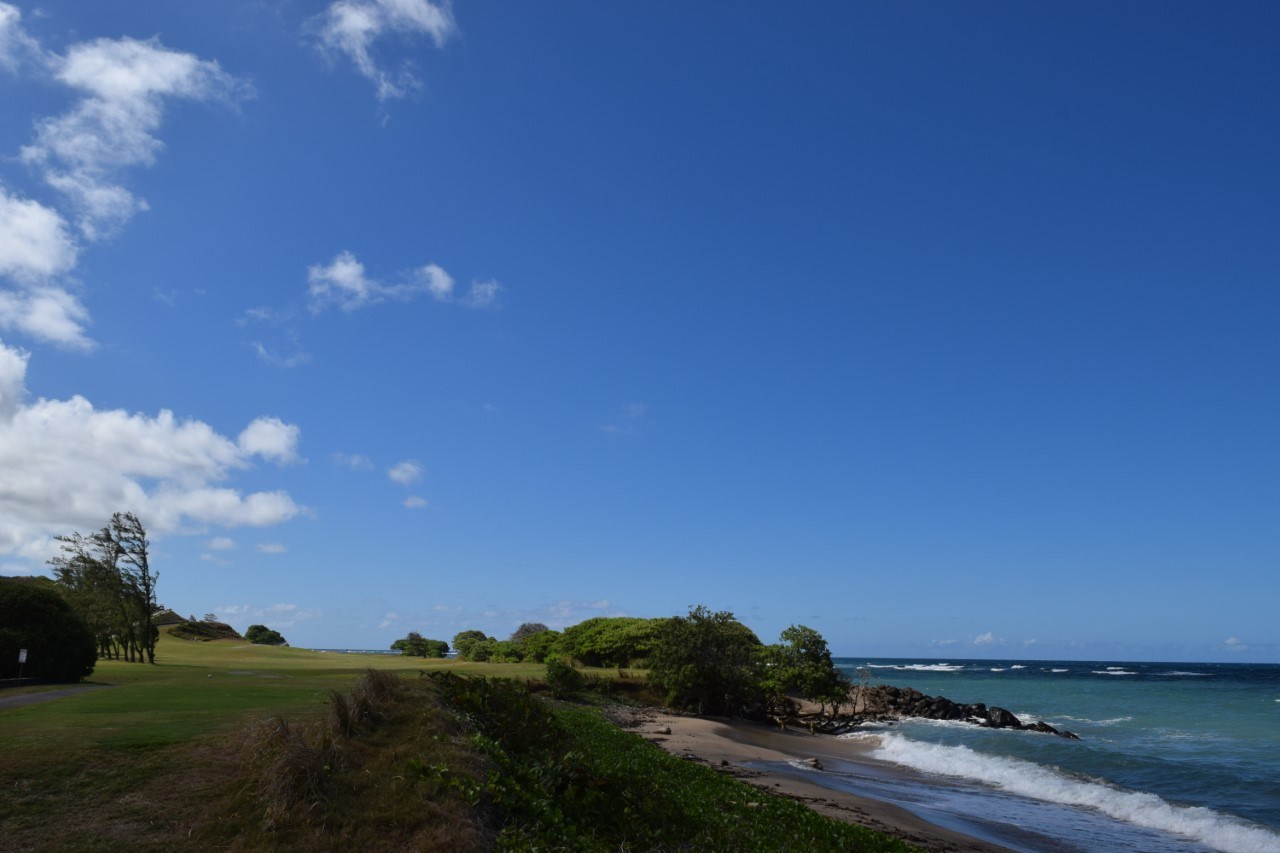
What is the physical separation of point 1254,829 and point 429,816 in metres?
21.6

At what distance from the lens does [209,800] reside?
1065 centimetres

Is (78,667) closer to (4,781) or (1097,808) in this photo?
(4,781)

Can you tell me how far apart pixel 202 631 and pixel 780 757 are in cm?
8142

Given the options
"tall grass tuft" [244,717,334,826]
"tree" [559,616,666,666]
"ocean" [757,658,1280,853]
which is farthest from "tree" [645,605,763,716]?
"tall grass tuft" [244,717,334,826]

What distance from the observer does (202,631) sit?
88875mm

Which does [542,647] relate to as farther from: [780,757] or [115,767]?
[115,767]

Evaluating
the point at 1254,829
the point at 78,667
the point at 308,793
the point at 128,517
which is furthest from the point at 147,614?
the point at 1254,829

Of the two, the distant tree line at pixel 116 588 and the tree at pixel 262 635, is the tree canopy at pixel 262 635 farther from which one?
the distant tree line at pixel 116 588

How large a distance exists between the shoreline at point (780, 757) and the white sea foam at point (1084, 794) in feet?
10.1

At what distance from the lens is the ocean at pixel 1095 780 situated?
19.8 metres

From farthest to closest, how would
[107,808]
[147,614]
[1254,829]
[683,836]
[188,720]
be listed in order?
[147,614] → [1254,829] → [188,720] → [683,836] → [107,808]

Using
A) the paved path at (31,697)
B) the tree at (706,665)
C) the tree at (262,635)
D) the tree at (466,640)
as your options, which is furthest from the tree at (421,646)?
the paved path at (31,697)

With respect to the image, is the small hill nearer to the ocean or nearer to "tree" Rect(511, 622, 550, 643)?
"tree" Rect(511, 622, 550, 643)

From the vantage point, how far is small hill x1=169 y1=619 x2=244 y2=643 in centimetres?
8456
